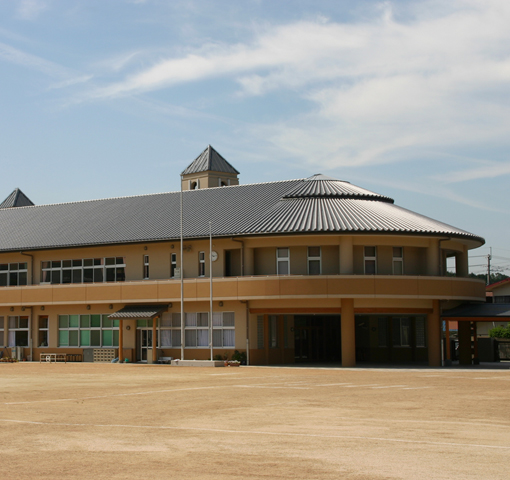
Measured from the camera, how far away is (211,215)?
45656 mm

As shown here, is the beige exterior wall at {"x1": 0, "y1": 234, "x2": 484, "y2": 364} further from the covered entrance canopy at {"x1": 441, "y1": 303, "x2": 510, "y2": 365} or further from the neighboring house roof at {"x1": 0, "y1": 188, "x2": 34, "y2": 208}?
the neighboring house roof at {"x1": 0, "y1": 188, "x2": 34, "y2": 208}

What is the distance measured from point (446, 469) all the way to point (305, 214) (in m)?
31.6

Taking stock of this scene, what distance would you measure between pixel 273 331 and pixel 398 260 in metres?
7.64

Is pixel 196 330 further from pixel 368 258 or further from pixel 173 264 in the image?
pixel 368 258

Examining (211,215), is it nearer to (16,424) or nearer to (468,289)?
(468,289)

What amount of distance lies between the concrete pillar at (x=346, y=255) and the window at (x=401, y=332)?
287 inches

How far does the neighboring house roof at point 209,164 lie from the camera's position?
229 ft

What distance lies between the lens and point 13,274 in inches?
1975

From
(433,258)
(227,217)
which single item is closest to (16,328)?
(227,217)

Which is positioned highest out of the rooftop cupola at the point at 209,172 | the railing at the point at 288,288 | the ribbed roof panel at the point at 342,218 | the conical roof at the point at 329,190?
the rooftop cupola at the point at 209,172

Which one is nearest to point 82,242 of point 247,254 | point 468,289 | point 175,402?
point 247,254

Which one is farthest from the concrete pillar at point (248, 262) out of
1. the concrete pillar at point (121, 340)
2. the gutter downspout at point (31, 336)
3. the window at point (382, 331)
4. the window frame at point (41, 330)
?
the gutter downspout at point (31, 336)

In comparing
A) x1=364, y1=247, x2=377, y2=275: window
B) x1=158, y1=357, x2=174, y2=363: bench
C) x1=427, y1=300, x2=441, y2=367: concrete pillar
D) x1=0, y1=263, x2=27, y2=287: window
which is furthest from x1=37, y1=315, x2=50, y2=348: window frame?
x1=427, y1=300, x2=441, y2=367: concrete pillar

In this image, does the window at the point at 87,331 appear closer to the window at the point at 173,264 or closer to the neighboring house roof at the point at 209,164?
the window at the point at 173,264
